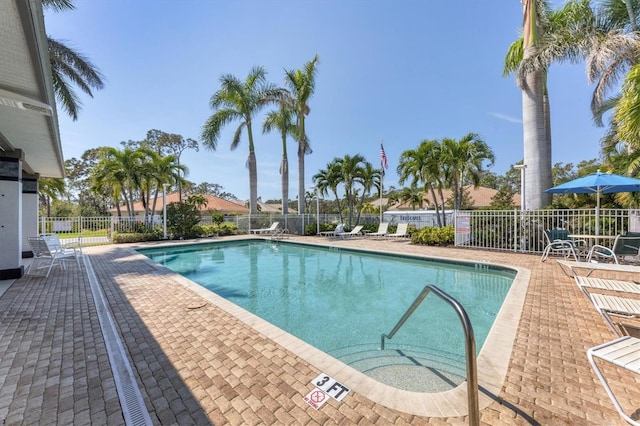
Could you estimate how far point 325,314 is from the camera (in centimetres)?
551

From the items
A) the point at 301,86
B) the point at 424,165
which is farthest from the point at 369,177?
the point at 301,86

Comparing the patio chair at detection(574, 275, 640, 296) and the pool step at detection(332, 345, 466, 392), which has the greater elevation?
the patio chair at detection(574, 275, 640, 296)

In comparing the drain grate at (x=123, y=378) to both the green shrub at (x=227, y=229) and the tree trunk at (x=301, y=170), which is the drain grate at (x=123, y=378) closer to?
the green shrub at (x=227, y=229)

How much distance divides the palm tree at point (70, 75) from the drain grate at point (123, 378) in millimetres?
13414

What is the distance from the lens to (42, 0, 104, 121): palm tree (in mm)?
12047

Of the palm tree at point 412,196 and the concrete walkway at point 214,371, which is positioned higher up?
the palm tree at point 412,196

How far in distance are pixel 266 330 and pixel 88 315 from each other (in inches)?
122

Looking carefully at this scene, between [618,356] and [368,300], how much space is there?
4.55 meters

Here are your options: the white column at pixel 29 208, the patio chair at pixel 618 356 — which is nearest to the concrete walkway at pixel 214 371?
the patio chair at pixel 618 356

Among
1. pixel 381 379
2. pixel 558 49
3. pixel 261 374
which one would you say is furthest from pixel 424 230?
pixel 261 374

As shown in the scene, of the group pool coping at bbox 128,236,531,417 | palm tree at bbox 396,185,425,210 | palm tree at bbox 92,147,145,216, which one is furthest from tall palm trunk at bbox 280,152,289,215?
pool coping at bbox 128,236,531,417

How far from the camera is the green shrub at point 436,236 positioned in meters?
12.4

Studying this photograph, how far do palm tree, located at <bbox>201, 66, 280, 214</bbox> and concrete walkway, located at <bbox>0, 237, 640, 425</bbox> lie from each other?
621 inches

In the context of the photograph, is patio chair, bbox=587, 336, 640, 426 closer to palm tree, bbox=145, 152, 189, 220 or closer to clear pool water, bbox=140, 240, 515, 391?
clear pool water, bbox=140, 240, 515, 391
